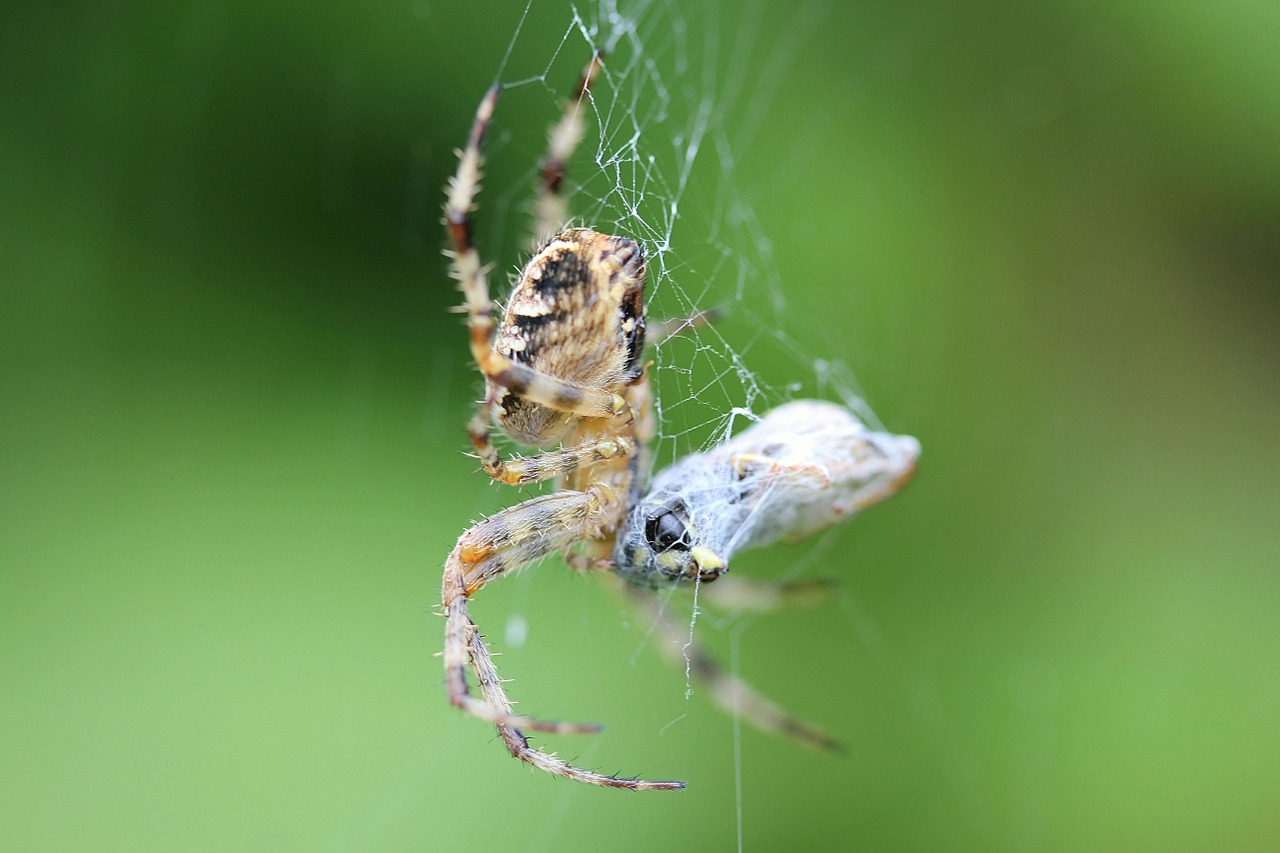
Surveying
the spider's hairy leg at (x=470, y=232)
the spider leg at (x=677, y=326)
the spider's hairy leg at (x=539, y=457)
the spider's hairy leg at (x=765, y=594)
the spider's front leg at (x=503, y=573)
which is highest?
the spider's hairy leg at (x=470, y=232)

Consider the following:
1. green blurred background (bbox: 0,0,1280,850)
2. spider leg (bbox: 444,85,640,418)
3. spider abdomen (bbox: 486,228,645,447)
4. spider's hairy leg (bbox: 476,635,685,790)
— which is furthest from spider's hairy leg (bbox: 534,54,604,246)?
spider's hairy leg (bbox: 476,635,685,790)

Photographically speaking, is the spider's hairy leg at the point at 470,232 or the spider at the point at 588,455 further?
the spider at the point at 588,455

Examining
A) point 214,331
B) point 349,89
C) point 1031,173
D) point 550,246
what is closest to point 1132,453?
point 1031,173

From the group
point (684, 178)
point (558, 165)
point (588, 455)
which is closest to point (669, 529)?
point (588, 455)

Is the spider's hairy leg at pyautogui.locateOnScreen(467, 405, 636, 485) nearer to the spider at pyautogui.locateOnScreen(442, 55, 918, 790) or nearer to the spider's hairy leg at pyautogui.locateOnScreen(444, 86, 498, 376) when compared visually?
the spider at pyautogui.locateOnScreen(442, 55, 918, 790)

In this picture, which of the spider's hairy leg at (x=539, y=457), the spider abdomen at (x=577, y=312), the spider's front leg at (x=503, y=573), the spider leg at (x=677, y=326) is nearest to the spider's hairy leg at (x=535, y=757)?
the spider's front leg at (x=503, y=573)

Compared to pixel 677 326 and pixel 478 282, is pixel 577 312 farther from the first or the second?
pixel 677 326

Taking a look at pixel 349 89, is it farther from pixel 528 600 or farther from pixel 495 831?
pixel 495 831

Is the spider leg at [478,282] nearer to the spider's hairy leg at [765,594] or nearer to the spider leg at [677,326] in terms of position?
the spider leg at [677,326]
